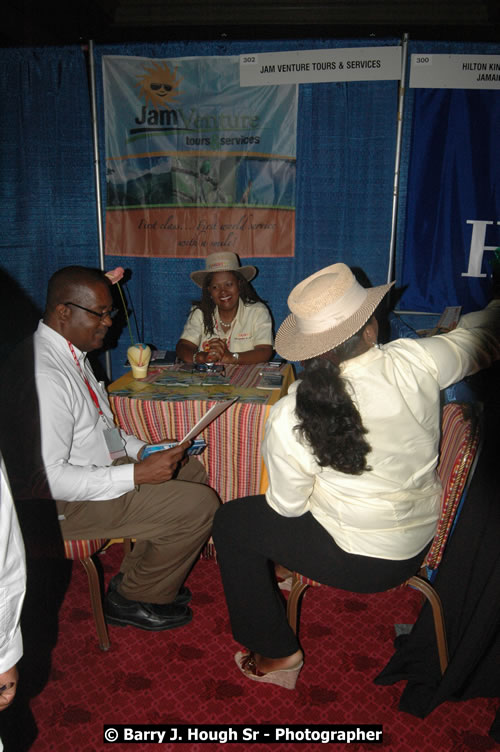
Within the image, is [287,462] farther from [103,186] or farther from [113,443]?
[103,186]

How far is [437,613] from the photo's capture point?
5.09 feet

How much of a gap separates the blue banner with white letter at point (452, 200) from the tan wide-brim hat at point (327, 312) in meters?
2.68

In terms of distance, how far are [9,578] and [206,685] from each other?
1154 millimetres

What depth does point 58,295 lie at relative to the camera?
1.95 meters

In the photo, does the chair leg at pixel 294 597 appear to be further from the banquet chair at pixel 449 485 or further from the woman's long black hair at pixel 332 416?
the woman's long black hair at pixel 332 416

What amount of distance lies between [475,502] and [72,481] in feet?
4.49


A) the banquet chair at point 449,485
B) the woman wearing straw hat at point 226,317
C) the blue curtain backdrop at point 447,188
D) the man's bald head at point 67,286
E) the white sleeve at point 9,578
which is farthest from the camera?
the blue curtain backdrop at point 447,188

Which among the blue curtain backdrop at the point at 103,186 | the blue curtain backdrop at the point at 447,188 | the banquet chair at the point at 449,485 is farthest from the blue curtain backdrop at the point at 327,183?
the banquet chair at the point at 449,485

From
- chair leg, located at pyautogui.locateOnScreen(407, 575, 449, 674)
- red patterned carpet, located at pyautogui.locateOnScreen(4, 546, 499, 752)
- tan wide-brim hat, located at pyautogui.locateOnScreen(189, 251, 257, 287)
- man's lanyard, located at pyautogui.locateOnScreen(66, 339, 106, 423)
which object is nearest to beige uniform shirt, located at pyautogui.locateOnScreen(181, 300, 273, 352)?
tan wide-brim hat, located at pyautogui.locateOnScreen(189, 251, 257, 287)

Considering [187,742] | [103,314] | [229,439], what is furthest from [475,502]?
[103,314]

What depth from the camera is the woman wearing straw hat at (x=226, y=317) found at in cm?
326

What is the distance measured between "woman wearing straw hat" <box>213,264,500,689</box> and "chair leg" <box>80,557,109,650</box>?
1.68ft

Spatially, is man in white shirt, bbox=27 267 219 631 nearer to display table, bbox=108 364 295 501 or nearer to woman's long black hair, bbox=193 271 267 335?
display table, bbox=108 364 295 501

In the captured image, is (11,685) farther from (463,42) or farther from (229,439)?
(463,42)
